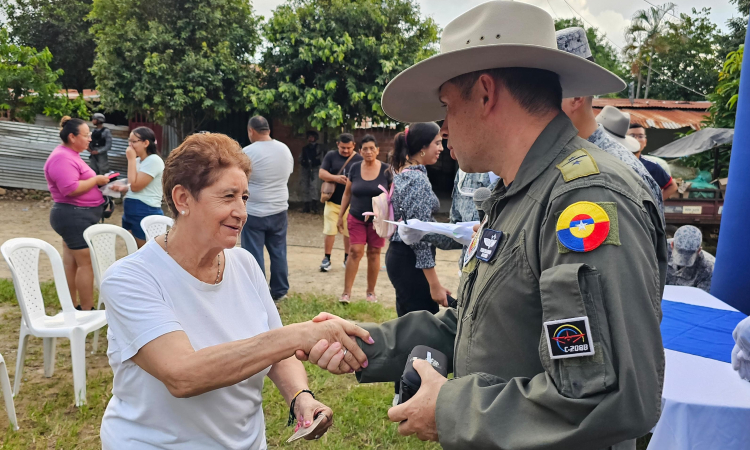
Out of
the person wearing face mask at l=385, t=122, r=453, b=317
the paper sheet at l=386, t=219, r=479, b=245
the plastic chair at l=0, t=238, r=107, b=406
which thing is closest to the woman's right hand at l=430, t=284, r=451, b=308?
the person wearing face mask at l=385, t=122, r=453, b=317

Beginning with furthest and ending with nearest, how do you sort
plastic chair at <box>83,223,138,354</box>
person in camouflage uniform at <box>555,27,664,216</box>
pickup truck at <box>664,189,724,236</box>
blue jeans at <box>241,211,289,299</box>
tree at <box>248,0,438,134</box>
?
tree at <box>248,0,438,134</box> < pickup truck at <box>664,189,724,236</box> < blue jeans at <box>241,211,289,299</box> < plastic chair at <box>83,223,138,354</box> < person in camouflage uniform at <box>555,27,664,216</box>

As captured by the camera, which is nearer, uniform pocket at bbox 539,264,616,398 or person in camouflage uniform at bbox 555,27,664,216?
uniform pocket at bbox 539,264,616,398

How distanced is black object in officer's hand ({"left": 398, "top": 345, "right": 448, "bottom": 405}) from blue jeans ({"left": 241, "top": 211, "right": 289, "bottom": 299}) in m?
4.48

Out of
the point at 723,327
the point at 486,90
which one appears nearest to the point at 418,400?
the point at 486,90

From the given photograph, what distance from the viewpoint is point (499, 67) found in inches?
59.3

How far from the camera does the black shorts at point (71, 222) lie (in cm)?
518

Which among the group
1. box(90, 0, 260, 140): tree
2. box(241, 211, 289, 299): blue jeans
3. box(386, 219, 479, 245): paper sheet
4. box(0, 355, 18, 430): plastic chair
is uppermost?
box(90, 0, 260, 140): tree

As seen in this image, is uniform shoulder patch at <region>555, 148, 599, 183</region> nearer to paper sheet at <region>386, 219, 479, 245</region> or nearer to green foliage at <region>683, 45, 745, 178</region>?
paper sheet at <region>386, 219, 479, 245</region>

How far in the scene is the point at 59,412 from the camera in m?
3.70

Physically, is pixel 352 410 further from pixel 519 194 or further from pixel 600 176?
pixel 600 176

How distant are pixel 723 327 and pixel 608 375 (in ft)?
9.83

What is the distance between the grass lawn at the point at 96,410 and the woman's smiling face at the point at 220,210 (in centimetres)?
191

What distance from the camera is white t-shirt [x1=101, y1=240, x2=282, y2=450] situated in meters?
1.82

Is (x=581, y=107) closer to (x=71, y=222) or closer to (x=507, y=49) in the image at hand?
(x=507, y=49)
